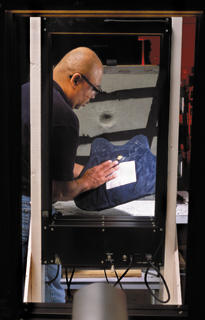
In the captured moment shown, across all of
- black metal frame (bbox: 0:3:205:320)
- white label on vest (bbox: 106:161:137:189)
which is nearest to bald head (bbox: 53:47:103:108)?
white label on vest (bbox: 106:161:137:189)

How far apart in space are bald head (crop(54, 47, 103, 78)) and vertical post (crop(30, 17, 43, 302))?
0.28 feet

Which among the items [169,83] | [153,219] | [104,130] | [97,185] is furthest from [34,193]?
[169,83]

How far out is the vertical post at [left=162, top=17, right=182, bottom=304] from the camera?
4.02 feet

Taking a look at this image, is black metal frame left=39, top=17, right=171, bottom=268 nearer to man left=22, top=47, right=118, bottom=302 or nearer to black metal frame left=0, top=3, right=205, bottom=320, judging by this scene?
man left=22, top=47, right=118, bottom=302

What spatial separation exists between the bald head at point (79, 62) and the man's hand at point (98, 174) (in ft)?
1.10

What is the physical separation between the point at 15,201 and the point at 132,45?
2.71 feet

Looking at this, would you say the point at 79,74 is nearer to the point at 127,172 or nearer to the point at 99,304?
the point at 127,172

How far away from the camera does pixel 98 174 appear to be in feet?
4.24

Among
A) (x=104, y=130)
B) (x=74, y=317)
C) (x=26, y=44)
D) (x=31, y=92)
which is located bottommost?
(x=74, y=317)

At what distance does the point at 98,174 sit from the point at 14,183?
27.6 inches
